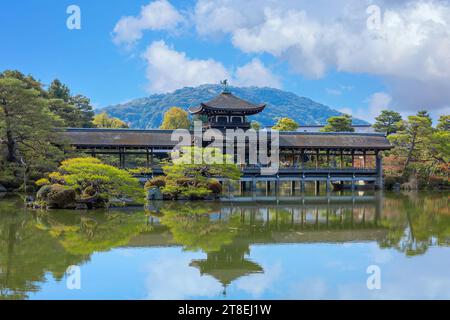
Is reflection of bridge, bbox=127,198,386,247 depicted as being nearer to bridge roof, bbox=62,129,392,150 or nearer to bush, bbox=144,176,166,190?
bush, bbox=144,176,166,190

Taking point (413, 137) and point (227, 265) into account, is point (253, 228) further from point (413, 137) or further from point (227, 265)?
point (413, 137)

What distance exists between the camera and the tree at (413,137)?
1391 inches

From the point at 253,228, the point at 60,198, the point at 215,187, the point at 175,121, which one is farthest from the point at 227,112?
the point at 175,121

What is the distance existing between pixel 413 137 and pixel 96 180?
26447 mm

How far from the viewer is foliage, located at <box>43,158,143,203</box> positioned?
1861cm

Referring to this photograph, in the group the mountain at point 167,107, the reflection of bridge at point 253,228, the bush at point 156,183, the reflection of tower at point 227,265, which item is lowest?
the reflection of tower at point 227,265

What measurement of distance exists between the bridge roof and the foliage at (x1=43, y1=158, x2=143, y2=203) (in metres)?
8.95

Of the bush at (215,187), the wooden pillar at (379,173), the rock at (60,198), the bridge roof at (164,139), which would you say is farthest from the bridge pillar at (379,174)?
the rock at (60,198)

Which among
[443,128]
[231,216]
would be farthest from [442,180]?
[231,216]

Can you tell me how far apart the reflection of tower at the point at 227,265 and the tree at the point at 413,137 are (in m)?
27.6

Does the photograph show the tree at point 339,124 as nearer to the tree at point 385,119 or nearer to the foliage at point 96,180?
the tree at point 385,119

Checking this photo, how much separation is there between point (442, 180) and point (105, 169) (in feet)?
87.7

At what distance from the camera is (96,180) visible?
19.1 m
